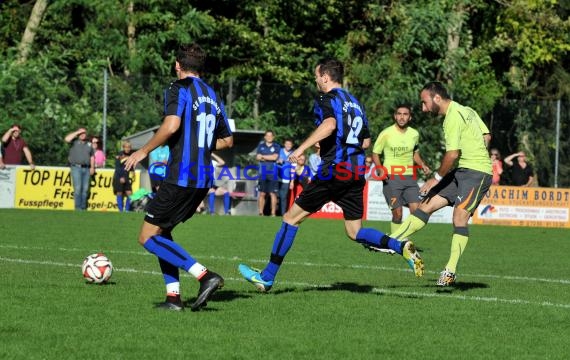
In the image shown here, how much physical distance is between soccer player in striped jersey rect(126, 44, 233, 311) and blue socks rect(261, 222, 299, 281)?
4.50 feet

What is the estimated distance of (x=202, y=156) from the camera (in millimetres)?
8008

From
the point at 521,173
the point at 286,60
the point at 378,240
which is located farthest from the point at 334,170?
the point at 286,60

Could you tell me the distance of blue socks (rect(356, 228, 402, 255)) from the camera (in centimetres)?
948

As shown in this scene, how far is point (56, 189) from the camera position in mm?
25188

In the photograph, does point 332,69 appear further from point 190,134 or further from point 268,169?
point 268,169

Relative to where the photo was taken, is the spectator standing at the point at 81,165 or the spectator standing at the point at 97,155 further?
the spectator standing at the point at 97,155

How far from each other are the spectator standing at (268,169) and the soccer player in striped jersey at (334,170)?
15.9m

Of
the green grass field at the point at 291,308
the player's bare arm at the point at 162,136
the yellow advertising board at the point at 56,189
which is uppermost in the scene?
the player's bare arm at the point at 162,136

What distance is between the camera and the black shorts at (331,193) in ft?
31.0

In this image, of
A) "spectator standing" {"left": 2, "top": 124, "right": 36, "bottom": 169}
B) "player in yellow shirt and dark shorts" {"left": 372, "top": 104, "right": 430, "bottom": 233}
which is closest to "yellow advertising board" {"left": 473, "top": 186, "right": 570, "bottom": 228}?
"player in yellow shirt and dark shorts" {"left": 372, "top": 104, "right": 430, "bottom": 233}

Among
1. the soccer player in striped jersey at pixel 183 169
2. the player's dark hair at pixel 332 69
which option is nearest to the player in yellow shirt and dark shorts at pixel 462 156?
the player's dark hair at pixel 332 69

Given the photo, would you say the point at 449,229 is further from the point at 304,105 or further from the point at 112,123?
the point at 112,123

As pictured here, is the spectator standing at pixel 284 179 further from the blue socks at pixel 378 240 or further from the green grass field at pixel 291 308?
the blue socks at pixel 378 240

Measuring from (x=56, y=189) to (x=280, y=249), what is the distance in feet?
54.4
